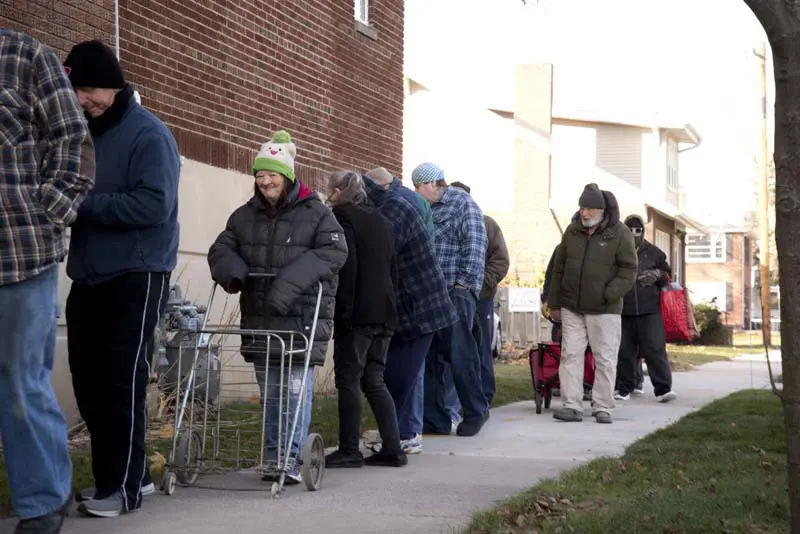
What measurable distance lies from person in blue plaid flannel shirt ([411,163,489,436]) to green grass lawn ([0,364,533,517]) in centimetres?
83

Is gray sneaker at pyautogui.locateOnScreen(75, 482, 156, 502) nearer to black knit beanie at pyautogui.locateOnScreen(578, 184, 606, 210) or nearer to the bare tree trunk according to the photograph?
the bare tree trunk

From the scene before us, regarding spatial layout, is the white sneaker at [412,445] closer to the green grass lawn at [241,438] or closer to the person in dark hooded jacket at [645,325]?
the green grass lawn at [241,438]

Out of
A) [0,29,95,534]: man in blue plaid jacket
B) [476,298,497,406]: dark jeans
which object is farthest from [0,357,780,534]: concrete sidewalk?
[0,29,95,534]: man in blue plaid jacket

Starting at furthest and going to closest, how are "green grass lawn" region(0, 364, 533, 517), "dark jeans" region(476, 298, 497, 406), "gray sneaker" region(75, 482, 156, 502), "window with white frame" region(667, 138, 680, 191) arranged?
"window with white frame" region(667, 138, 680, 191)
"dark jeans" region(476, 298, 497, 406)
"green grass lawn" region(0, 364, 533, 517)
"gray sneaker" region(75, 482, 156, 502)

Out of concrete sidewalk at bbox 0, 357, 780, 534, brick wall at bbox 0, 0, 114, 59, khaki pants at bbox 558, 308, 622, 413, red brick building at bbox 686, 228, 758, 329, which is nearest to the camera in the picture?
concrete sidewalk at bbox 0, 357, 780, 534

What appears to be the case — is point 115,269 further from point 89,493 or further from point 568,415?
point 568,415

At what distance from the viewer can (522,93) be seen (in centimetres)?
3812

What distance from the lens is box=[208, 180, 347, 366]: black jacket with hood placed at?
7445 mm

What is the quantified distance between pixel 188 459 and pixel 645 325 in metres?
8.24

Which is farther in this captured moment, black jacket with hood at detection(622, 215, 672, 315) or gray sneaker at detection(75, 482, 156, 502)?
black jacket with hood at detection(622, 215, 672, 315)

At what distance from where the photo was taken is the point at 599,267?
11891 millimetres

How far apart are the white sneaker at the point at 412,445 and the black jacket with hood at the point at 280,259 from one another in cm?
208

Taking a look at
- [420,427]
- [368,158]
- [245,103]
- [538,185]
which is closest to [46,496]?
[420,427]

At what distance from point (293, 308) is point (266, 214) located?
55 cm
